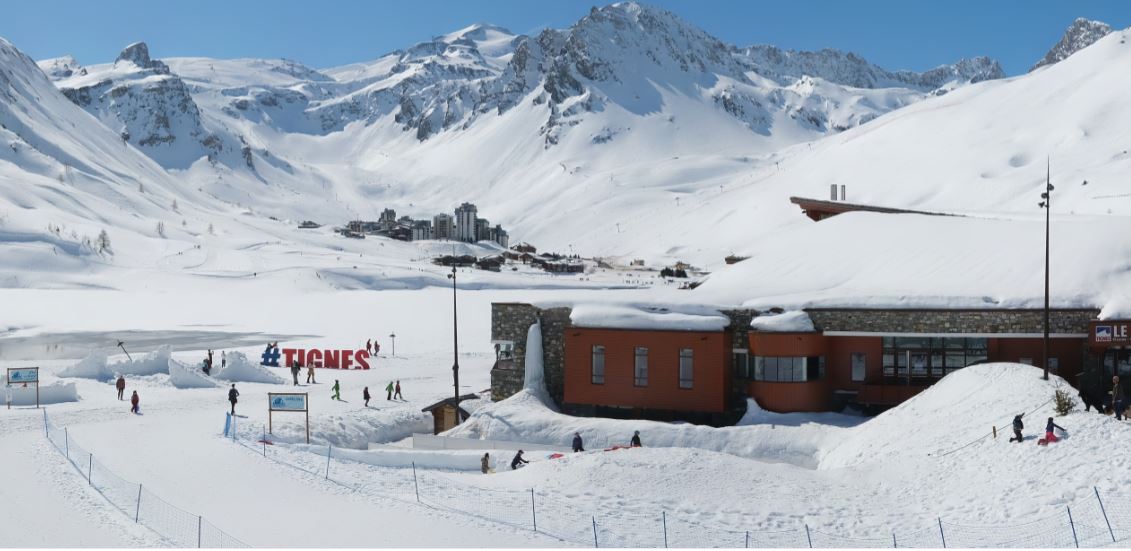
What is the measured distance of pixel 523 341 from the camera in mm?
40469

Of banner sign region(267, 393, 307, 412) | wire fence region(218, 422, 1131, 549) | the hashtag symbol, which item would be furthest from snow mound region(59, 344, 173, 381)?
wire fence region(218, 422, 1131, 549)

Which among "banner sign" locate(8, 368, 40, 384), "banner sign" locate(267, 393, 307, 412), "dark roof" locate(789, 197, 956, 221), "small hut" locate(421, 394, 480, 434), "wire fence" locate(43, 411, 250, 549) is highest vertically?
"dark roof" locate(789, 197, 956, 221)

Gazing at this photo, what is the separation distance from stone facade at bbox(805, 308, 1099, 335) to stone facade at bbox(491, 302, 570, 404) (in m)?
10.1

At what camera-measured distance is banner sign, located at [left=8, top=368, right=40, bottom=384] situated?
40250 mm

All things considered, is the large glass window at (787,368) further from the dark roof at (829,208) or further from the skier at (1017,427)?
the dark roof at (829,208)

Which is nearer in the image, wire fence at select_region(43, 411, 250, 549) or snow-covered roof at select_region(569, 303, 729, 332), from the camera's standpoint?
wire fence at select_region(43, 411, 250, 549)

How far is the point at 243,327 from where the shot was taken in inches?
3214

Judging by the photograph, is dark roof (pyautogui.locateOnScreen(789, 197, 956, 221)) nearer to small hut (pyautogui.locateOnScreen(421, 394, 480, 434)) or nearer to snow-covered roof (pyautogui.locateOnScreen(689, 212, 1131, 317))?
snow-covered roof (pyautogui.locateOnScreen(689, 212, 1131, 317))

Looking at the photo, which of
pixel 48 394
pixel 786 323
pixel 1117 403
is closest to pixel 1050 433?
pixel 1117 403

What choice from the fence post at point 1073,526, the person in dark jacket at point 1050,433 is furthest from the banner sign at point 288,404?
the fence post at point 1073,526

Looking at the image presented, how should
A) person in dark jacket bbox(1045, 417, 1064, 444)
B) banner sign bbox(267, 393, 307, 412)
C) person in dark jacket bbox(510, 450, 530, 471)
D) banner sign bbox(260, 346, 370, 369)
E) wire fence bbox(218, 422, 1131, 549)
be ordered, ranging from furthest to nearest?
banner sign bbox(260, 346, 370, 369), banner sign bbox(267, 393, 307, 412), person in dark jacket bbox(510, 450, 530, 471), person in dark jacket bbox(1045, 417, 1064, 444), wire fence bbox(218, 422, 1131, 549)

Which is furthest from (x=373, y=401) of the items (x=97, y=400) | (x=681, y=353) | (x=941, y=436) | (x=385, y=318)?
(x=385, y=318)

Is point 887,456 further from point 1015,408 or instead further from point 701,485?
point 701,485

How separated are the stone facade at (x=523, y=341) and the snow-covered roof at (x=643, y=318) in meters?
1.08
